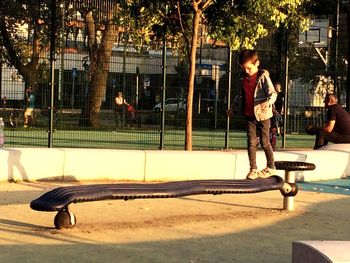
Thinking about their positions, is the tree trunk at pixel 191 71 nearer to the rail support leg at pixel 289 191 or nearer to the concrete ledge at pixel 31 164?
the concrete ledge at pixel 31 164

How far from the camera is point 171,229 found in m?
7.48

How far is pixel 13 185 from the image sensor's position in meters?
10.4

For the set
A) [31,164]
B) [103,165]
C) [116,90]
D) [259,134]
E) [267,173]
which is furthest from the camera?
[116,90]

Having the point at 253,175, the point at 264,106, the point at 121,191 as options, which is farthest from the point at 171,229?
the point at 264,106

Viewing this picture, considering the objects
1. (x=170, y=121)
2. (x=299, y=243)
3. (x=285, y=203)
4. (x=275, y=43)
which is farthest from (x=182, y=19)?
(x=299, y=243)

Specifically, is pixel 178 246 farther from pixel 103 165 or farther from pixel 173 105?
pixel 173 105

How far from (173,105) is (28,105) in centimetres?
388

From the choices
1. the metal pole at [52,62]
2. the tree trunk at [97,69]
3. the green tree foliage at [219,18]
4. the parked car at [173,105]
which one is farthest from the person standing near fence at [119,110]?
the green tree foliage at [219,18]

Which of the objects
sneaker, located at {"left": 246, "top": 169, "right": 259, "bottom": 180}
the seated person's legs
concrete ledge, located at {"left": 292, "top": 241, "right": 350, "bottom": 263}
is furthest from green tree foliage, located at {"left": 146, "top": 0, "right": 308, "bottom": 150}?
concrete ledge, located at {"left": 292, "top": 241, "right": 350, "bottom": 263}

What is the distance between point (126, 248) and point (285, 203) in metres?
3.37

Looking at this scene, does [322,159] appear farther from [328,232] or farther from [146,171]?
[328,232]

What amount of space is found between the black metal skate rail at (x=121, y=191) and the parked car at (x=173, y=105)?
794 centimetres

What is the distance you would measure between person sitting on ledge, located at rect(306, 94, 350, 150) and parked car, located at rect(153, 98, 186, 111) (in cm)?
393

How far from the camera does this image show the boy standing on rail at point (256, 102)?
8.79 meters
